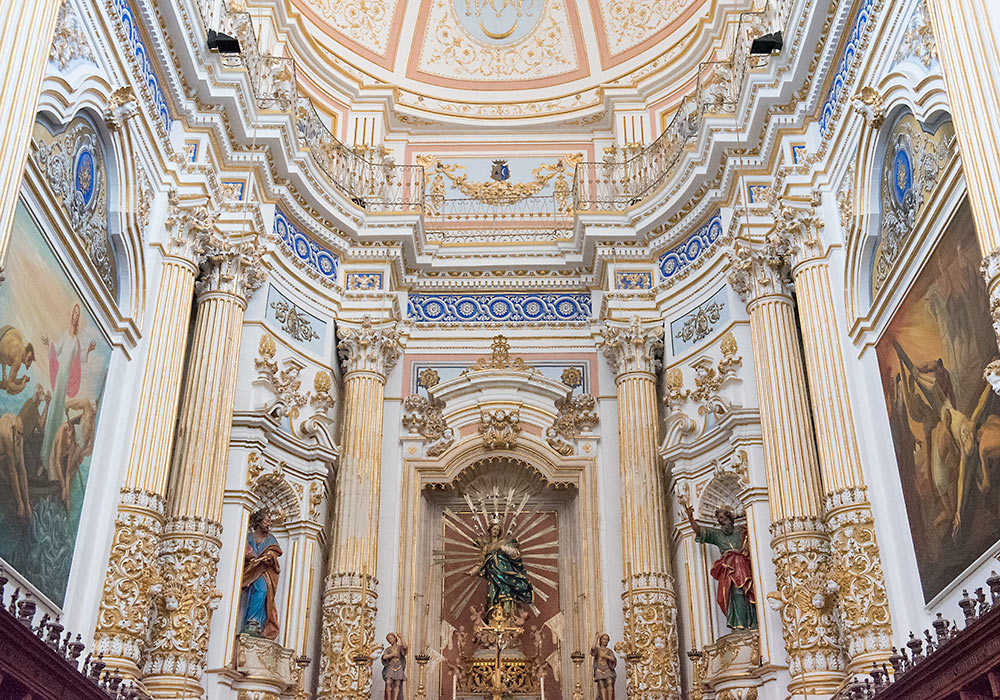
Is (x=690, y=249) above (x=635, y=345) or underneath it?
above

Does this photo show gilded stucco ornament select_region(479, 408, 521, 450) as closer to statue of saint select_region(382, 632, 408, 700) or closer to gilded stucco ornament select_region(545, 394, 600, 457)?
gilded stucco ornament select_region(545, 394, 600, 457)

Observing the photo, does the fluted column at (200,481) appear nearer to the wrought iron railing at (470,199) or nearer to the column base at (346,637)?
the column base at (346,637)

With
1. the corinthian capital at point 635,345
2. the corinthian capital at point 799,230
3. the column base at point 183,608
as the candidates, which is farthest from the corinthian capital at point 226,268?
the corinthian capital at point 799,230

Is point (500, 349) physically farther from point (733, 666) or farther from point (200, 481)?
point (733, 666)

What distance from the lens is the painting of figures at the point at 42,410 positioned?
919 centimetres

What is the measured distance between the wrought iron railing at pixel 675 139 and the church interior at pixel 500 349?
0.10m

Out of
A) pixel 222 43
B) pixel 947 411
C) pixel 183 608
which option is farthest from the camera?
pixel 222 43

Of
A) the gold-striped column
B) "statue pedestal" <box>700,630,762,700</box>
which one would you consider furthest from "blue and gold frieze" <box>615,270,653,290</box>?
the gold-striped column

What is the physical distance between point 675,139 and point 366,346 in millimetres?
5905

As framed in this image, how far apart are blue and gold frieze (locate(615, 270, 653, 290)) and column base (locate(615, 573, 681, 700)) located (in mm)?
4626

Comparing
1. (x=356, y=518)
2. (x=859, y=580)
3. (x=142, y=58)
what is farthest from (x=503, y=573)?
(x=142, y=58)

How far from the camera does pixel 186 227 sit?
1302 cm

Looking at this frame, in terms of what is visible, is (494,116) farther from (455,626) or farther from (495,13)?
(455,626)

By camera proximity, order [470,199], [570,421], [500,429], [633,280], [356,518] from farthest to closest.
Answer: [470,199]
[633,280]
[570,421]
[500,429]
[356,518]
